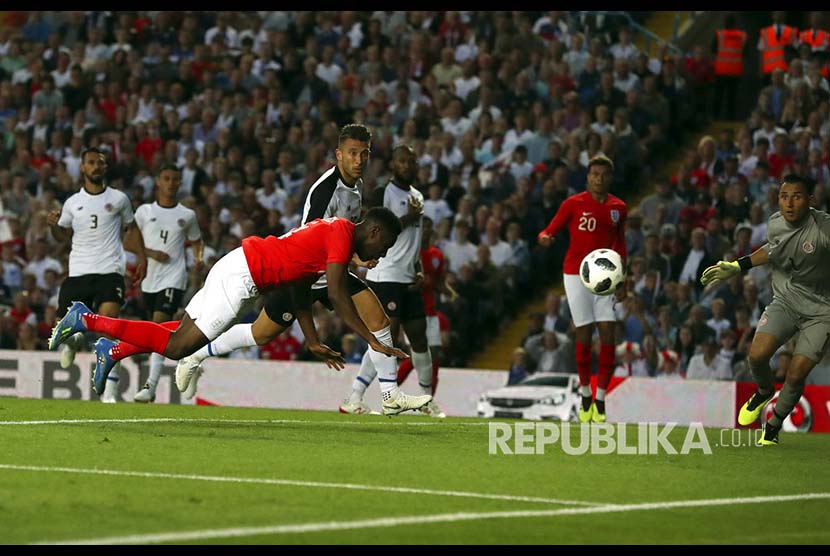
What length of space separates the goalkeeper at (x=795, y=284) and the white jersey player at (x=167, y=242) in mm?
6492

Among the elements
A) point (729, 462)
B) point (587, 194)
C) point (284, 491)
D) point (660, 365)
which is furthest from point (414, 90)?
point (284, 491)

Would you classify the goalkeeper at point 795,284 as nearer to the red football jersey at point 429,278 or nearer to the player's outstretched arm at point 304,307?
the player's outstretched arm at point 304,307

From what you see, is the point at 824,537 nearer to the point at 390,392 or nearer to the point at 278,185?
the point at 390,392

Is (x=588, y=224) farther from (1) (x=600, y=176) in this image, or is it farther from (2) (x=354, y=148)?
(2) (x=354, y=148)

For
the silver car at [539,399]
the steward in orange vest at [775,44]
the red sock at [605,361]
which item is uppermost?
the steward in orange vest at [775,44]

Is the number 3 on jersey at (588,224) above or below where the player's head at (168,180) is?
below

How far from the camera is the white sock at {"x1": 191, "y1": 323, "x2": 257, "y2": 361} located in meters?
11.8

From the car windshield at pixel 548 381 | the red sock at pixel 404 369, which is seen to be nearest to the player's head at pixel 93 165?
the red sock at pixel 404 369

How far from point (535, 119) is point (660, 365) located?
520cm

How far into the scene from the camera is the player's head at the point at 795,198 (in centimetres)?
1162

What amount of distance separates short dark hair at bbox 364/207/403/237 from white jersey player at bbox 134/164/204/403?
5802 millimetres

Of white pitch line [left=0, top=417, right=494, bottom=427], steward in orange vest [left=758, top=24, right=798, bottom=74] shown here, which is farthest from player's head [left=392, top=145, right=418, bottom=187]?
steward in orange vest [left=758, top=24, right=798, bottom=74]

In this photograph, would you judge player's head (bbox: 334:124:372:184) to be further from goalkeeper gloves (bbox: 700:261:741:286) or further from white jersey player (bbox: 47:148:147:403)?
white jersey player (bbox: 47:148:147:403)

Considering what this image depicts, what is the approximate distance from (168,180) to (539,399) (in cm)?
520
